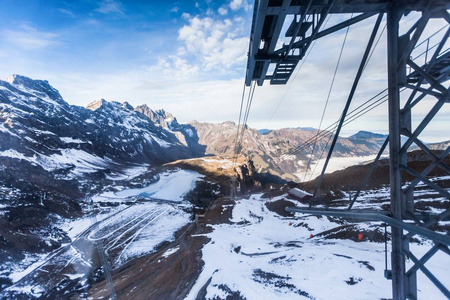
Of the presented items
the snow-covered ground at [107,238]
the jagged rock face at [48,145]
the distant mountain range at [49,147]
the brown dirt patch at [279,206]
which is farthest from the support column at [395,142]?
the jagged rock face at [48,145]

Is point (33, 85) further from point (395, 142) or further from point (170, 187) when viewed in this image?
point (395, 142)

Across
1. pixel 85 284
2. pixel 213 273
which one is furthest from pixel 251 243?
pixel 85 284

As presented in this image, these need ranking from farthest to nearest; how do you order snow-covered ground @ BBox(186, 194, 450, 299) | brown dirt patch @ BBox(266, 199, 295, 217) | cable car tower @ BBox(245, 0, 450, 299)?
brown dirt patch @ BBox(266, 199, 295, 217), snow-covered ground @ BBox(186, 194, 450, 299), cable car tower @ BBox(245, 0, 450, 299)

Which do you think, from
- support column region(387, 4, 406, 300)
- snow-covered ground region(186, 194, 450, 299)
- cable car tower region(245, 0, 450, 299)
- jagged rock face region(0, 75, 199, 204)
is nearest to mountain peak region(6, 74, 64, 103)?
jagged rock face region(0, 75, 199, 204)

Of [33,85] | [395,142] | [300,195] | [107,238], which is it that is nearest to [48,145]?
[107,238]

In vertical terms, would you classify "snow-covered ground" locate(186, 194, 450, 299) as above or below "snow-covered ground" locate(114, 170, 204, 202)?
above

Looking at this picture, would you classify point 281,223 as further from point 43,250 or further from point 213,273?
point 43,250

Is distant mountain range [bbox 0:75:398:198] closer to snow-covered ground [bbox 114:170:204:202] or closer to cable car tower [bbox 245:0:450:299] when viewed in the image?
snow-covered ground [bbox 114:170:204:202]
